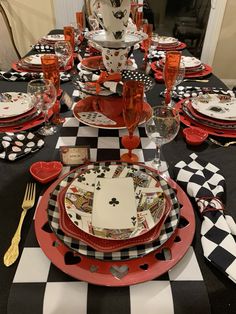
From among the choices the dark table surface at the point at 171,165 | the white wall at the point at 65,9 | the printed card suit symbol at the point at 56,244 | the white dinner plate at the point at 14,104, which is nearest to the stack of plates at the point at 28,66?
the white dinner plate at the point at 14,104

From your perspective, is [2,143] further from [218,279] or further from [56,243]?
[218,279]

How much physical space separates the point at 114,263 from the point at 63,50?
1.14 metres

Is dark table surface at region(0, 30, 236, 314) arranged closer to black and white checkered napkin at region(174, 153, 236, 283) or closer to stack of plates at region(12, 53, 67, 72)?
black and white checkered napkin at region(174, 153, 236, 283)

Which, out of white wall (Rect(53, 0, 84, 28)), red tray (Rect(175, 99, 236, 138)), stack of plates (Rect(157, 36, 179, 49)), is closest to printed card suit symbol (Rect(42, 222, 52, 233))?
red tray (Rect(175, 99, 236, 138))

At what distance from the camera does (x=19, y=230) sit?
0.56 m

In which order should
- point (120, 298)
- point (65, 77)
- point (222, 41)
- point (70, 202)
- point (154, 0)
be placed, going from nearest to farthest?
point (120, 298), point (70, 202), point (65, 77), point (222, 41), point (154, 0)

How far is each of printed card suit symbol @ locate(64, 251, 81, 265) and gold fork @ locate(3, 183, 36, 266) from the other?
10 centimetres

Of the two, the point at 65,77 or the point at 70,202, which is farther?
the point at 65,77

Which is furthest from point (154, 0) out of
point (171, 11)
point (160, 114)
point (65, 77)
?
point (160, 114)

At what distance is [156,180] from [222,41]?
2.96 m

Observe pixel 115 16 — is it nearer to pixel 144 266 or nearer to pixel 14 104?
pixel 14 104

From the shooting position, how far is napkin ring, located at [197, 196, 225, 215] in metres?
0.59

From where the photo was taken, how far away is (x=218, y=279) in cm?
48

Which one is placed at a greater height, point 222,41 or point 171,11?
point 171,11
